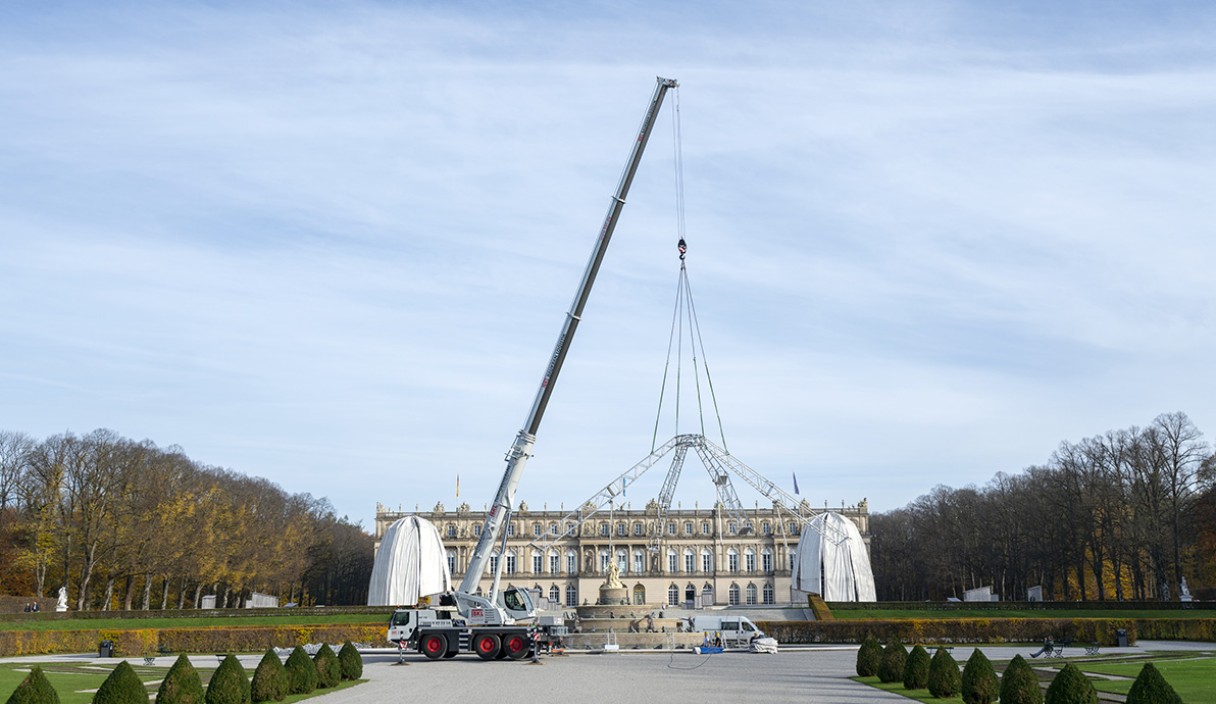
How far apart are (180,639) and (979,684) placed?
40.2 meters

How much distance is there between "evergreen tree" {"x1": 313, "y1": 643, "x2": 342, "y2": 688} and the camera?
29.9m

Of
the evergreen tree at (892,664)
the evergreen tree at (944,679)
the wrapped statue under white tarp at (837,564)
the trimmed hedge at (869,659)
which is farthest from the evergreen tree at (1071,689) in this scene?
the wrapped statue under white tarp at (837,564)

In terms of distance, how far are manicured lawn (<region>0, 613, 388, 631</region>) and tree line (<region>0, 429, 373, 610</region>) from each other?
1307cm

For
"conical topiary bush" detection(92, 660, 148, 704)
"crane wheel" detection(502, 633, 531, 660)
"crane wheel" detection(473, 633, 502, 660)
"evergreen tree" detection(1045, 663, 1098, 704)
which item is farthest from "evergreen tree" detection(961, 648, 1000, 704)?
"crane wheel" detection(473, 633, 502, 660)

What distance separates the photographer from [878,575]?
149 metres

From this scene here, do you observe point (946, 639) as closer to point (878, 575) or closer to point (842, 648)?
point (842, 648)

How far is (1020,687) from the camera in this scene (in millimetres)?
21000

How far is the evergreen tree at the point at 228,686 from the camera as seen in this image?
76.5 ft

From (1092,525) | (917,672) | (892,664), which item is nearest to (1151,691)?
(917,672)

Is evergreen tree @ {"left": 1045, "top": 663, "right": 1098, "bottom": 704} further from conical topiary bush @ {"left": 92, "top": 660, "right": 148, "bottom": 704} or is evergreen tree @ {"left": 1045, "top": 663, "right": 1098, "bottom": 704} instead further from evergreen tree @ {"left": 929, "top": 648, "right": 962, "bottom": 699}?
conical topiary bush @ {"left": 92, "top": 660, "right": 148, "bottom": 704}

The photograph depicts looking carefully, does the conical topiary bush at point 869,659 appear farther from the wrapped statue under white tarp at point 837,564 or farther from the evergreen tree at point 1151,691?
the wrapped statue under white tarp at point 837,564

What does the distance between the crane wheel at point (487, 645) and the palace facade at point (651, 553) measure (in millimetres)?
111001

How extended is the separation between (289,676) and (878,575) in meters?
131

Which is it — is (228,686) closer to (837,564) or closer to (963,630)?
(963,630)
